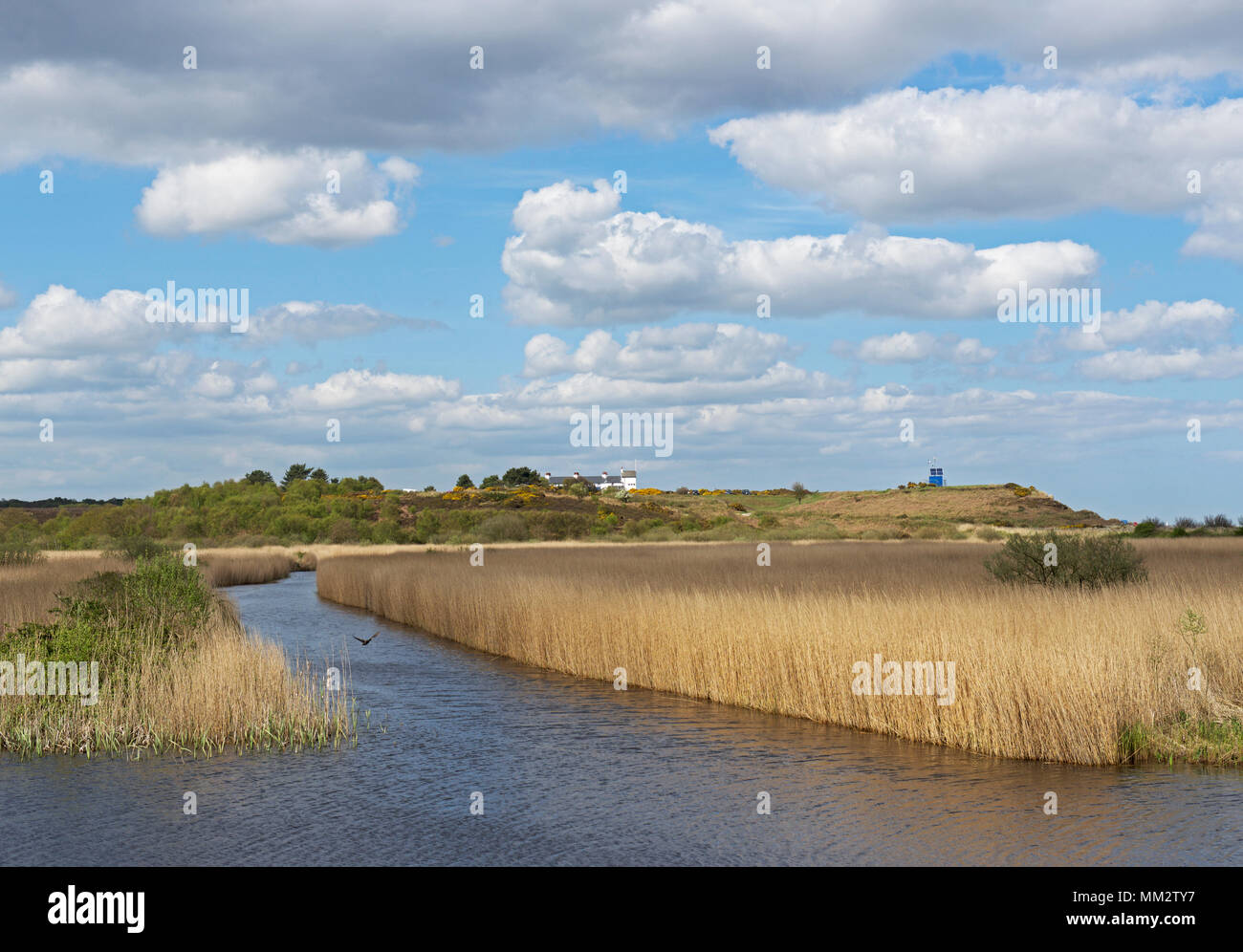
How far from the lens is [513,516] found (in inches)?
3093

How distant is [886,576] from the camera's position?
28.2 meters

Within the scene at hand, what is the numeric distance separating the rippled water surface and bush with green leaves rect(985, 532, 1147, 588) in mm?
9785

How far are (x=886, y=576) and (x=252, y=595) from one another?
80.3 feet

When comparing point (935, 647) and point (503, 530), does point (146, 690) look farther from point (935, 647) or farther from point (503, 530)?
point (503, 530)

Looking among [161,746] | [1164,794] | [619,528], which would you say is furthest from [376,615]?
[619,528]

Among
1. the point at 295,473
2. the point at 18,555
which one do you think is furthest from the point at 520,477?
the point at 18,555

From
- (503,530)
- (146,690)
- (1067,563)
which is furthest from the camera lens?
(503,530)

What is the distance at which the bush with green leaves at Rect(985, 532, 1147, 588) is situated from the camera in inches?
856

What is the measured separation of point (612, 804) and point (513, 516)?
6836 cm

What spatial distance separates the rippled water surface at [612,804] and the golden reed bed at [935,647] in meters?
0.58

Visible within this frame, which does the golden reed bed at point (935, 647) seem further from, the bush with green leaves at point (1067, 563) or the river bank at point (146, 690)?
the river bank at point (146, 690)

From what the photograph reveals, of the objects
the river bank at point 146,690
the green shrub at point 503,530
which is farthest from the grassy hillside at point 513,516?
the river bank at point 146,690

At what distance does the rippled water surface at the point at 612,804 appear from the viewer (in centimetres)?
902
